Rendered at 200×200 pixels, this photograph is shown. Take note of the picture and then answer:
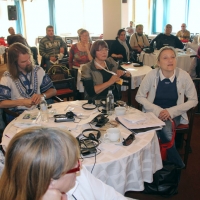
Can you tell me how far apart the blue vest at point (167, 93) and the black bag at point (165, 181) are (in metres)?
0.68

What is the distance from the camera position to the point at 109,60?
309 centimetres

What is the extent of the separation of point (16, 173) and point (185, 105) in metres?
2.08

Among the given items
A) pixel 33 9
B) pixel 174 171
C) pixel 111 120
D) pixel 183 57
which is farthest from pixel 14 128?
pixel 33 9

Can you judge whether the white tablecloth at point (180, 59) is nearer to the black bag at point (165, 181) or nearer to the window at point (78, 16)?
the black bag at point (165, 181)

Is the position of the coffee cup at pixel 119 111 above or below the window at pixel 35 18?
below

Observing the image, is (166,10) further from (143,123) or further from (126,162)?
(126,162)

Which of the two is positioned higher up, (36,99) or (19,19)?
(19,19)

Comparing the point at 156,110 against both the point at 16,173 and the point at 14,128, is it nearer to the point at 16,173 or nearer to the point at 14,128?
the point at 14,128

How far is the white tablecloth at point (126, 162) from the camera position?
1572mm

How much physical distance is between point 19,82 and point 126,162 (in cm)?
153

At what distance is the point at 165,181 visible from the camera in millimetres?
2223

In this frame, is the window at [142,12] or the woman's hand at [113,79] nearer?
the woman's hand at [113,79]

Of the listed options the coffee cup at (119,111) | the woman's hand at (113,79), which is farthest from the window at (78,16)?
the coffee cup at (119,111)

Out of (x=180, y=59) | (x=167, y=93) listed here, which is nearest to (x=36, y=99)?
(x=167, y=93)
